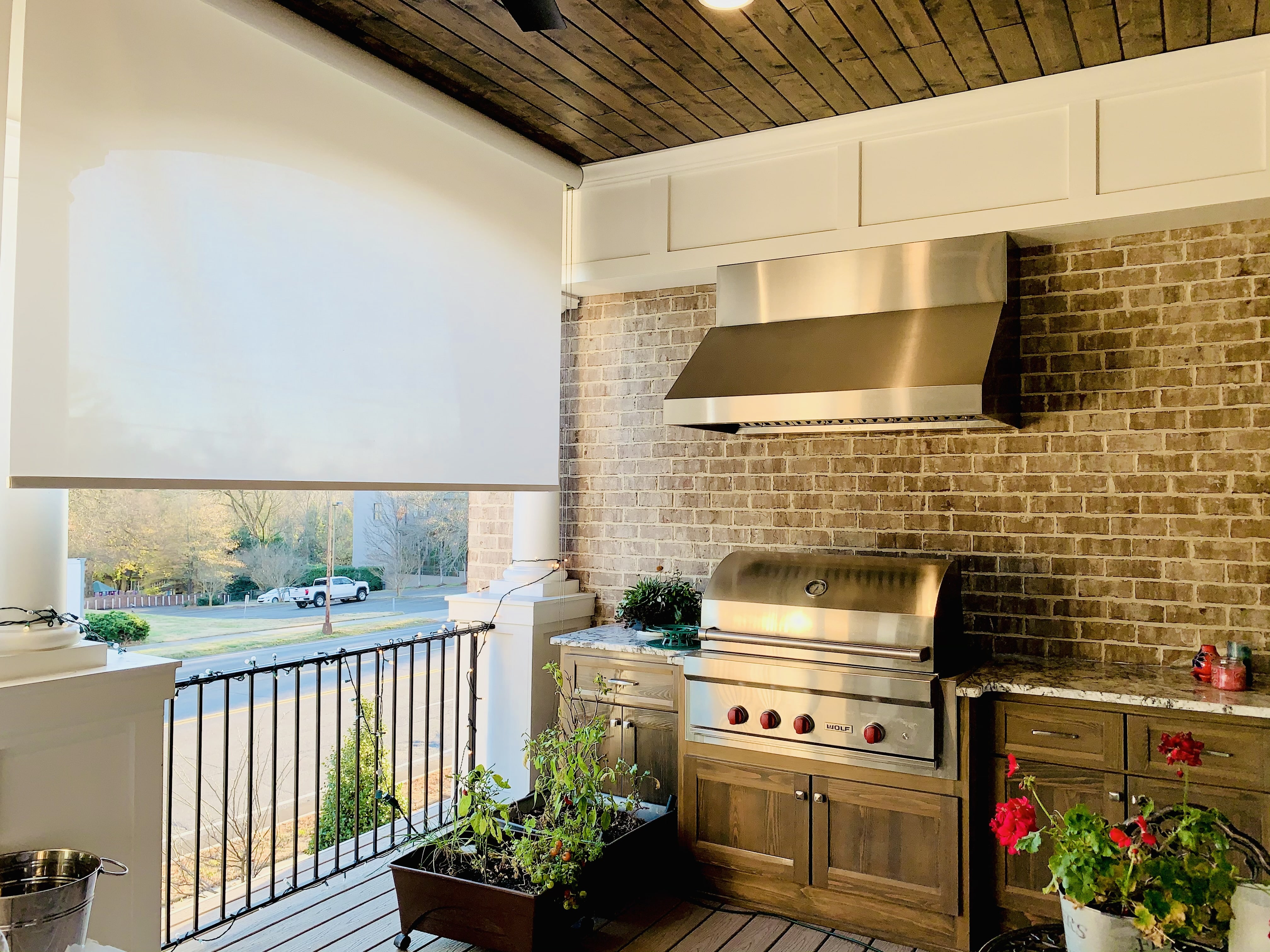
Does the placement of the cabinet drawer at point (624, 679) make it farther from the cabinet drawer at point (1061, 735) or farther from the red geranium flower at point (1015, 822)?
the red geranium flower at point (1015, 822)

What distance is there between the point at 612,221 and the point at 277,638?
7.78ft

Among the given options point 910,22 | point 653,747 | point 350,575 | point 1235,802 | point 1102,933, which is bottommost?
point 653,747

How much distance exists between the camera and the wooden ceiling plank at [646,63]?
2.67m

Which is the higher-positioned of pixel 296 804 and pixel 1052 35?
pixel 1052 35

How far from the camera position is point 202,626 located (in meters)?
3.69

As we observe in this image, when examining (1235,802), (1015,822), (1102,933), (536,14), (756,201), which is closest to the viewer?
(1102,933)

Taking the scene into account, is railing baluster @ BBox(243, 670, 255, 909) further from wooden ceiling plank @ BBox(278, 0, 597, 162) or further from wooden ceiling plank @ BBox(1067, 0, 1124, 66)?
wooden ceiling plank @ BBox(1067, 0, 1124, 66)

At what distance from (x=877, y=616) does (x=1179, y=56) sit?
204 centimetres

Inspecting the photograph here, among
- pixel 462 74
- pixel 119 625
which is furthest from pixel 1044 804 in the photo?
pixel 119 625

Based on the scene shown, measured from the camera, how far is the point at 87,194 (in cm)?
226

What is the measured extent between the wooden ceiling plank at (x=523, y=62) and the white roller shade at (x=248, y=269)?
0.35m

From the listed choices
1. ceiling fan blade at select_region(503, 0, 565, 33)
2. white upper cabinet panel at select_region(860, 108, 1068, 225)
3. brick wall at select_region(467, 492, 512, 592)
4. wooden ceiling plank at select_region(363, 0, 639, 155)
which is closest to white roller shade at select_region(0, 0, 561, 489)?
wooden ceiling plank at select_region(363, 0, 639, 155)

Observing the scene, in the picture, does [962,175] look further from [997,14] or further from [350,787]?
[350,787]

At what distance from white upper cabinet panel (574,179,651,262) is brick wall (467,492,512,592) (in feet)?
4.48
